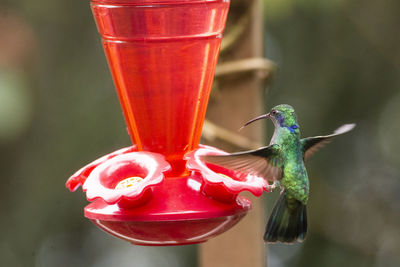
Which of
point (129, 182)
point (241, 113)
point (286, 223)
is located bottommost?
point (286, 223)

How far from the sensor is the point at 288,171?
2.31 metres

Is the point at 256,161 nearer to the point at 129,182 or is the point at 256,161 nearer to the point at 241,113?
the point at 129,182

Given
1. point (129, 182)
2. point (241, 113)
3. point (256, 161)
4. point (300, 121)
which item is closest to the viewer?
point (129, 182)

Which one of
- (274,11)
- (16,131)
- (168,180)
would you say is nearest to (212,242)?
(168,180)

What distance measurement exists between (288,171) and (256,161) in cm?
30

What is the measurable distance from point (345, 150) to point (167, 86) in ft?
13.8

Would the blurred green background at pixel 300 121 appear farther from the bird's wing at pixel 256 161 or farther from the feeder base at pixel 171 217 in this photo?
the feeder base at pixel 171 217

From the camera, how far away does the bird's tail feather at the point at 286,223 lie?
232 centimetres

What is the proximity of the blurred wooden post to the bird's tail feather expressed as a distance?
0.24 meters

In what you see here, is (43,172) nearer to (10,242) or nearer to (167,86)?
(10,242)

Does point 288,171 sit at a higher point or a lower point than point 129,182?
lower

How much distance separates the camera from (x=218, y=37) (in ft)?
7.05

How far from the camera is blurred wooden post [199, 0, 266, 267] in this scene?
2.53 meters

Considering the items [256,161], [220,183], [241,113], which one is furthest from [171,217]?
[241,113]
